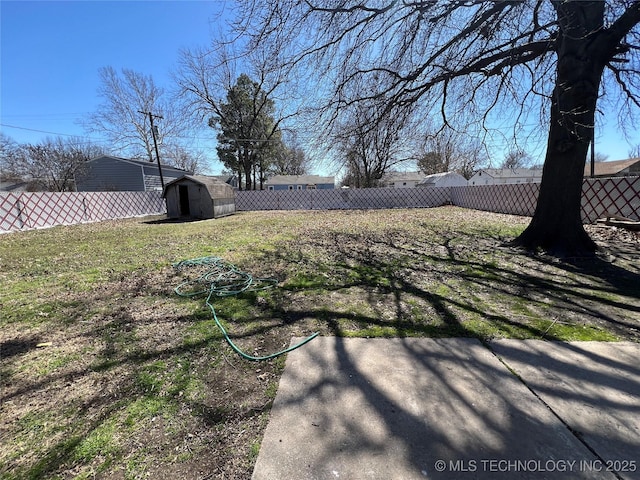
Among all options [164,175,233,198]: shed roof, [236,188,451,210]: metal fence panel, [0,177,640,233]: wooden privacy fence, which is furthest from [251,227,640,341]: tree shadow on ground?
[236,188,451,210]: metal fence panel

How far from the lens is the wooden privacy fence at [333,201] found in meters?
9.73

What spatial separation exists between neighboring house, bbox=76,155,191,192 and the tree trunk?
78.9 ft

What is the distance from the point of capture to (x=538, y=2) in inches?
183

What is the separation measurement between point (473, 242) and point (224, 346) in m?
6.75

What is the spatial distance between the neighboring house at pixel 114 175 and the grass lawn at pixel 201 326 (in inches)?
669

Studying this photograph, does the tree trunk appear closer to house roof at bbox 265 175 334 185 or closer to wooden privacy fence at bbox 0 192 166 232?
wooden privacy fence at bbox 0 192 166 232

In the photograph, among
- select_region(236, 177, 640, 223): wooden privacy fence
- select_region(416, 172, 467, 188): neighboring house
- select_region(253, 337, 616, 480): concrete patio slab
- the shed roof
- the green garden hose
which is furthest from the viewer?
select_region(416, 172, 467, 188): neighboring house

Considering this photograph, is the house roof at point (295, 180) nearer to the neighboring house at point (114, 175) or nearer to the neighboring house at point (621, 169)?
the neighboring house at point (114, 175)

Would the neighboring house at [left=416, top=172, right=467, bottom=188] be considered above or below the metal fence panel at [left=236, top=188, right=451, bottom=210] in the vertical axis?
above

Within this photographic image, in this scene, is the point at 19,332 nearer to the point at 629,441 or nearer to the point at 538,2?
the point at 629,441

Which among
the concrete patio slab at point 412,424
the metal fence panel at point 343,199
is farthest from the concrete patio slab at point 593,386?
the metal fence panel at point 343,199

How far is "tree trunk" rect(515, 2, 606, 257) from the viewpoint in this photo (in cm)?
489

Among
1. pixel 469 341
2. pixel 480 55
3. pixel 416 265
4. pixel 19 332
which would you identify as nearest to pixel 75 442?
pixel 19 332

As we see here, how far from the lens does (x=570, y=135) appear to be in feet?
16.9
